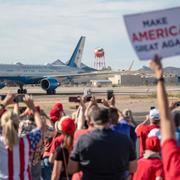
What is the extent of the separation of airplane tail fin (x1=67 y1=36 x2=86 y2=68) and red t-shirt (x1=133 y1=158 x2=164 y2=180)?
68.9 meters

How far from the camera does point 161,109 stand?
4.42 metres

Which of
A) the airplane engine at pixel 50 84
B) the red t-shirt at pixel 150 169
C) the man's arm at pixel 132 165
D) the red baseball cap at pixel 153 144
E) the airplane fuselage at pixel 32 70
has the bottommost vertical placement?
the red t-shirt at pixel 150 169

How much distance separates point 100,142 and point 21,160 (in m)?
0.81

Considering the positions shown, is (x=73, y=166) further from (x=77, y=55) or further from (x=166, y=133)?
(x=77, y=55)

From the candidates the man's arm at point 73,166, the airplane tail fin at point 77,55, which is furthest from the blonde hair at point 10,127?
the airplane tail fin at point 77,55

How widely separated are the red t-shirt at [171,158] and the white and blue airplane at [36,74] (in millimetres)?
51644

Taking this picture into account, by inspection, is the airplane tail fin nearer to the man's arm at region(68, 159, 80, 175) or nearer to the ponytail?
the ponytail

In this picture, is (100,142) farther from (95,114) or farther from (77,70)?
(77,70)

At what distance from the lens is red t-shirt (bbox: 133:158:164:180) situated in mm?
6754

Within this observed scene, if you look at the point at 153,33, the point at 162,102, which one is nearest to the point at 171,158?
the point at 162,102

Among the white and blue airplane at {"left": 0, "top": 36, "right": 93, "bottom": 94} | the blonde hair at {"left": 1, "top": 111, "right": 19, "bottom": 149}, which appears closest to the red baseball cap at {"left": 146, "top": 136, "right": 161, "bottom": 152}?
the blonde hair at {"left": 1, "top": 111, "right": 19, "bottom": 149}

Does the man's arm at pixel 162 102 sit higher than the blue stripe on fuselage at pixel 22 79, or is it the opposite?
the blue stripe on fuselage at pixel 22 79

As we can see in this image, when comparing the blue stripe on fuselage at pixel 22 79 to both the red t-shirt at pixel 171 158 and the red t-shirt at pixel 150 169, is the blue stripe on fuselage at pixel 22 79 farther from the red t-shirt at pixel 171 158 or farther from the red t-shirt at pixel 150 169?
the red t-shirt at pixel 171 158

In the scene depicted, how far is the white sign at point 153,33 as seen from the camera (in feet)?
14.7
